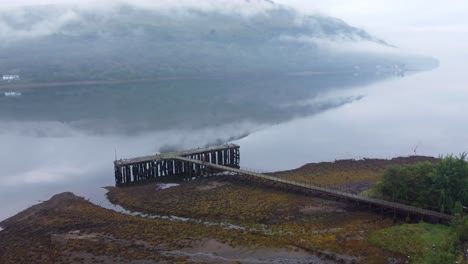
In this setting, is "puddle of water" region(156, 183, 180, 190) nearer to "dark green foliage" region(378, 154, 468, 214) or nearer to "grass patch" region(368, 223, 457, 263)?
"dark green foliage" region(378, 154, 468, 214)

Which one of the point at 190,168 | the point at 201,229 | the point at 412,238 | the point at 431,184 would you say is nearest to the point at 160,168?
the point at 190,168

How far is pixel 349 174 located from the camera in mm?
55844

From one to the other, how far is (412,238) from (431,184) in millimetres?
7616

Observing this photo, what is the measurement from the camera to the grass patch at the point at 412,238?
32562mm

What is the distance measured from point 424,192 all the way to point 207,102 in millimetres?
99800

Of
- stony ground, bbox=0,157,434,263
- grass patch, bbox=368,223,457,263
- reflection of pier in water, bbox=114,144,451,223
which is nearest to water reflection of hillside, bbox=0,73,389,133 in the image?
reflection of pier in water, bbox=114,144,451,223

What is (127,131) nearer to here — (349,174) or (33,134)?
(33,134)

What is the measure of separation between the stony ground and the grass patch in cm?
106

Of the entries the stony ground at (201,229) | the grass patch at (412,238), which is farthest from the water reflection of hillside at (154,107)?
the grass patch at (412,238)

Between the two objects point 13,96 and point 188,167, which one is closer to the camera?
point 188,167

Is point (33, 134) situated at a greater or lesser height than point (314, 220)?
greater

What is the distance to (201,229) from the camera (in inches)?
1497

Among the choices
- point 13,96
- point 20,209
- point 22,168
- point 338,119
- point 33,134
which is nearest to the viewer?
point 20,209

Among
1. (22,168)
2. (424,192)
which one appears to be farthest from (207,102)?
(424,192)
